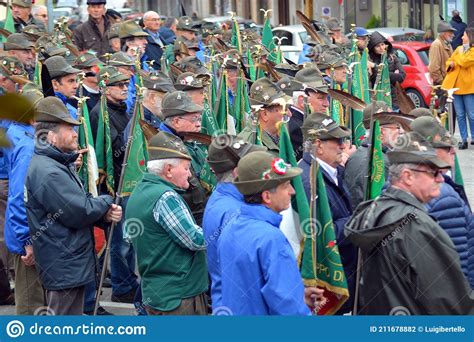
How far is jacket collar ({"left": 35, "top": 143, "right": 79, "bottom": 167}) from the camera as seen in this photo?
7012mm

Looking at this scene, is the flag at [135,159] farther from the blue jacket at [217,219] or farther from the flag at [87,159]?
the blue jacket at [217,219]

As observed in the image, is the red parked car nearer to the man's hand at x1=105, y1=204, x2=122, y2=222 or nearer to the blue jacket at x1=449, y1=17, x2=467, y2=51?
the blue jacket at x1=449, y1=17, x2=467, y2=51

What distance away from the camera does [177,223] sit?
20.4 feet

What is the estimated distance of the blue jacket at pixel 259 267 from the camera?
4.93 meters

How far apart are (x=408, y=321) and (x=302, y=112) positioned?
4.40m

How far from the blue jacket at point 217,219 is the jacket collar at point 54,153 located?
1.38m

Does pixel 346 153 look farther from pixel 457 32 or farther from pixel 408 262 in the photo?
pixel 457 32

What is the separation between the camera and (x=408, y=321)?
5.24m

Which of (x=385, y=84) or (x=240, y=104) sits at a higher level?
(x=240, y=104)

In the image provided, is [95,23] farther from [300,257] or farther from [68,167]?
[300,257]

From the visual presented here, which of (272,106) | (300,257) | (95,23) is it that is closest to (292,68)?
(272,106)

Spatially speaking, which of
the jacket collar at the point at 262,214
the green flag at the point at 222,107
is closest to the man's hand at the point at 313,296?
the jacket collar at the point at 262,214

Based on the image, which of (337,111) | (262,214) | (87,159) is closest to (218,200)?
(262,214)

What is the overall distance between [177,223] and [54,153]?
122cm
